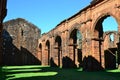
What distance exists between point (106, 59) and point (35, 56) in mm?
17851

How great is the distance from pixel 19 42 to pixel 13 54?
7.30 feet

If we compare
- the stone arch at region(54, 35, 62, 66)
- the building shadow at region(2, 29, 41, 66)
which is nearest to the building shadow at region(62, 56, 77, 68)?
the stone arch at region(54, 35, 62, 66)

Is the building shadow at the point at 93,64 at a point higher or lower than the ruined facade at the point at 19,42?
lower

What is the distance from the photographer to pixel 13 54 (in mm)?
38000

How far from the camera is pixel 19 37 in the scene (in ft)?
128

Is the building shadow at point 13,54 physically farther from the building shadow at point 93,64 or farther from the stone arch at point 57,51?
the building shadow at point 93,64

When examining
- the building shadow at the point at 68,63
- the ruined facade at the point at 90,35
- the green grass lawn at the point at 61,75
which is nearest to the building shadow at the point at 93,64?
the ruined facade at the point at 90,35

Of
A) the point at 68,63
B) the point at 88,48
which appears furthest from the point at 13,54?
the point at 88,48

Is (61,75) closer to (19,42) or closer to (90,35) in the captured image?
(90,35)

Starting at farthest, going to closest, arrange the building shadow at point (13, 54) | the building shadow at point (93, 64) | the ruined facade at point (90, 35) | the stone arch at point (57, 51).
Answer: the building shadow at point (13, 54), the stone arch at point (57, 51), the building shadow at point (93, 64), the ruined facade at point (90, 35)

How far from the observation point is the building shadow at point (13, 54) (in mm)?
37625

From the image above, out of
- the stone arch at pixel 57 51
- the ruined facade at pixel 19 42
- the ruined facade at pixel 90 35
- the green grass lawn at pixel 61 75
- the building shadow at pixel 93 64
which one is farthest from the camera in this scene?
the ruined facade at pixel 19 42

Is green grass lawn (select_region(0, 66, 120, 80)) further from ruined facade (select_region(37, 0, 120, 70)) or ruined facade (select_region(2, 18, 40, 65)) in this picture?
ruined facade (select_region(2, 18, 40, 65))

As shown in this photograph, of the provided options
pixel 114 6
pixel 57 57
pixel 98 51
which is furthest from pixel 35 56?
pixel 114 6
